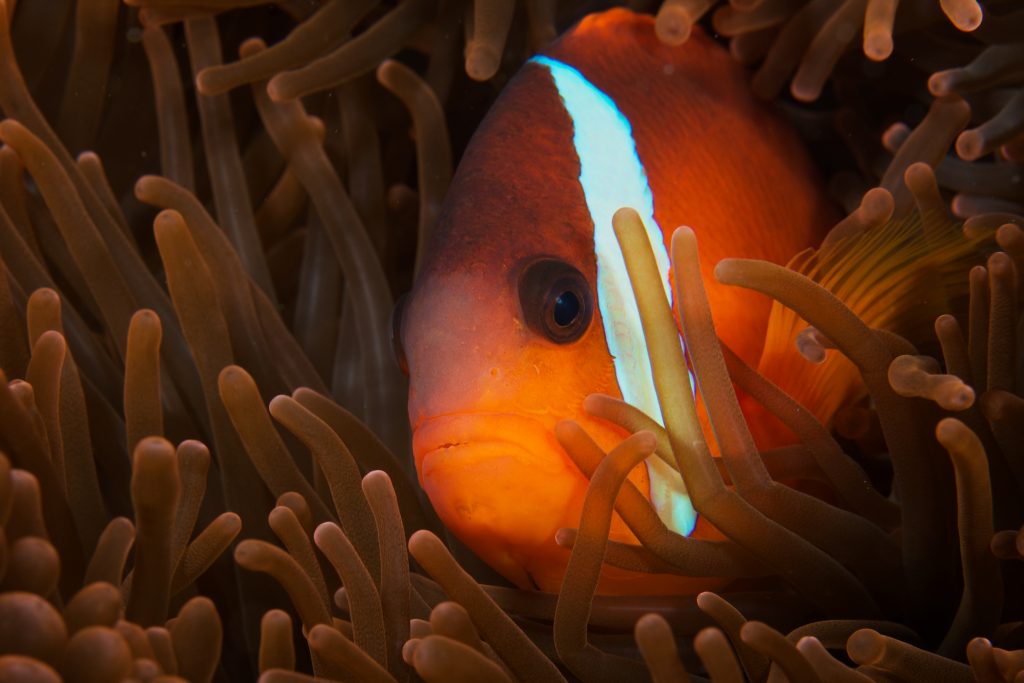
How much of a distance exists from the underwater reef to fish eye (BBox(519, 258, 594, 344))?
5.1 inches

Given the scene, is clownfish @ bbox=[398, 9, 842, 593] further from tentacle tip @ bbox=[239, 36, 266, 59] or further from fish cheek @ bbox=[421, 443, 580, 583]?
tentacle tip @ bbox=[239, 36, 266, 59]

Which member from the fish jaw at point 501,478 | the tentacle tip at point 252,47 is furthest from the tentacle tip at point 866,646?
the tentacle tip at point 252,47

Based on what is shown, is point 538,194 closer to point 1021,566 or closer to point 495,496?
point 495,496

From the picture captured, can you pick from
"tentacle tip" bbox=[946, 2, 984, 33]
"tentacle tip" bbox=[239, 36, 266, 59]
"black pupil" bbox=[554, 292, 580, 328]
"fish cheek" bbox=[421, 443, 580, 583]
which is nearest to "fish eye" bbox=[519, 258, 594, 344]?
"black pupil" bbox=[554, 292, 580, 328]

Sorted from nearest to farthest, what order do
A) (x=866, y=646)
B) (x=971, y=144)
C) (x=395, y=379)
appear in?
(x=866, y=646) → (x=971, y=144) → (x=395, y=379)

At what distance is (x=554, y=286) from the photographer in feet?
3.18

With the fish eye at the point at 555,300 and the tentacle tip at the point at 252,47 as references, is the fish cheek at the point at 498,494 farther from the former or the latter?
the tentacle tip at the point at 252,47

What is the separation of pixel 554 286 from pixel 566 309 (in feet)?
0.08

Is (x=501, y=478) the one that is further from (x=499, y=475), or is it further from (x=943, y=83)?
(x=943, y=83)

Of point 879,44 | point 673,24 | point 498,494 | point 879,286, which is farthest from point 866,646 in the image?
point 673,24

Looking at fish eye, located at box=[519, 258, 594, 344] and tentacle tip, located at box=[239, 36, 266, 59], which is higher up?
tentacle tip, located at box=[239, 36, 266, 59]

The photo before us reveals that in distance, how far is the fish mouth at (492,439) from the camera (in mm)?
909

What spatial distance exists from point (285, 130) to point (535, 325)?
2.07ft

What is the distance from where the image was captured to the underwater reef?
750 millimetres
